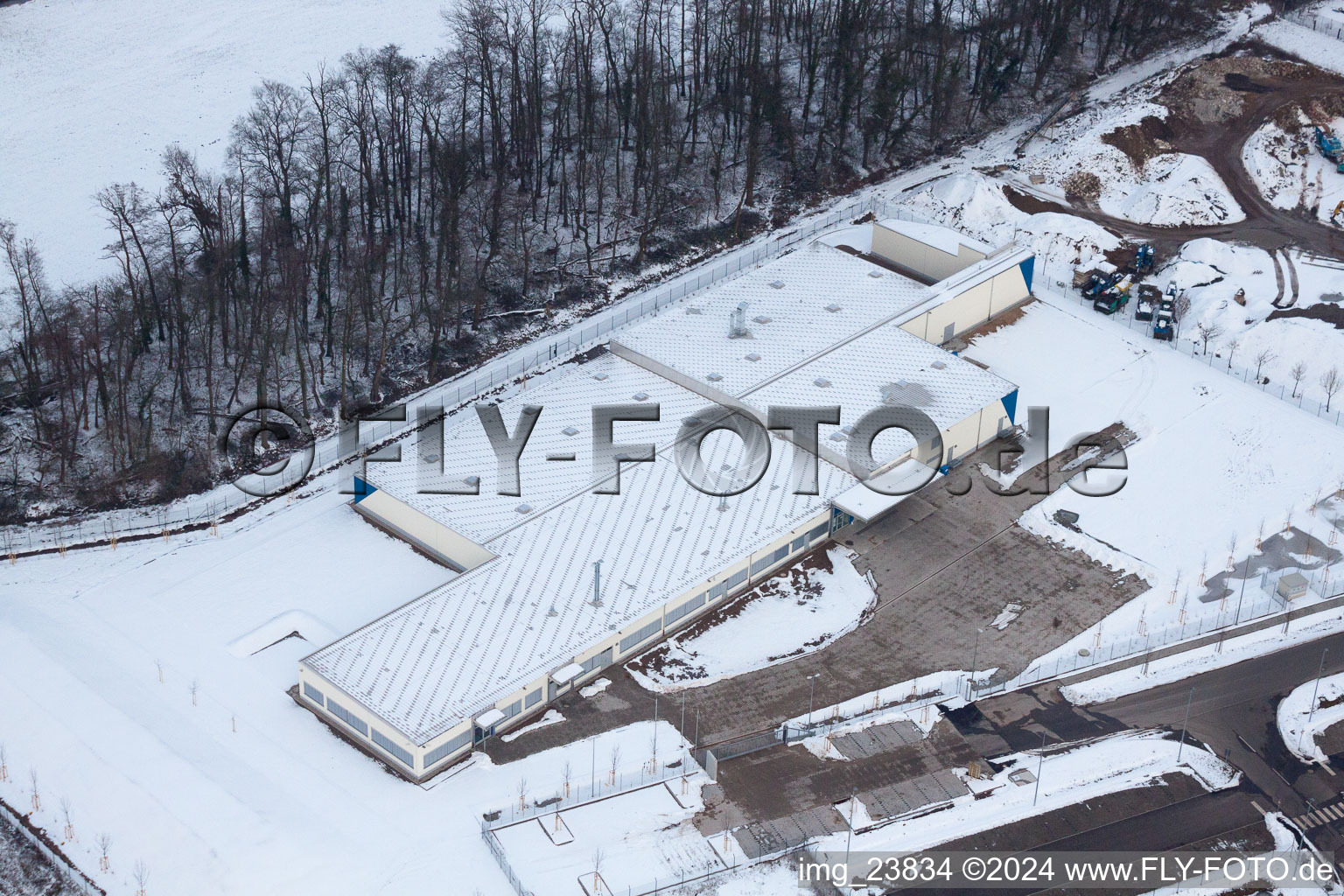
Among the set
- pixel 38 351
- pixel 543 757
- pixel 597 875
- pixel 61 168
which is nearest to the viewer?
pixel 597 875

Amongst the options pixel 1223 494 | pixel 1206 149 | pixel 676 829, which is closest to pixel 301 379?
pixel 676 829

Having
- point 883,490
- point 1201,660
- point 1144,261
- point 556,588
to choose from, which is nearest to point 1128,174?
point 1144,261

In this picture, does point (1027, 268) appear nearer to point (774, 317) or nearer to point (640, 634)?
point (774, 317)

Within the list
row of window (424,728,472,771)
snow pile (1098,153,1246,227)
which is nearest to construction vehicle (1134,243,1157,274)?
snow pile (1098,153,1246,227)

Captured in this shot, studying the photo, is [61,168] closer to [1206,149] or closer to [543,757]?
[543,757]

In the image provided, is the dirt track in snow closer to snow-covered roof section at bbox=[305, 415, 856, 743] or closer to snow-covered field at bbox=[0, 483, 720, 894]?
snow-covered roof section at bbox=[305, 415, 856, 743]

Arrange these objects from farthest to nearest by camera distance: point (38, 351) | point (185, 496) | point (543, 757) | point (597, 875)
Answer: point (38, 351) < point (185, 496) < point (543, 757) < point (597, 875)
